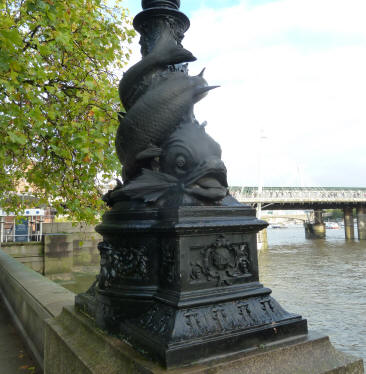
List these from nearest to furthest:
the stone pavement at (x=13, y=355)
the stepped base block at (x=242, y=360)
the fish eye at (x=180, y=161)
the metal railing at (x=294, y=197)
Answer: the stepped base block at (x=242, y=360) < the fish eye at (x=180, y=161) < the stone pavement at (x=13, y=355) < the metal railing at (x=294, y=197)

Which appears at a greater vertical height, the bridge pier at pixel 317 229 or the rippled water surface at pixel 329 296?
the bridge pier at pixel 317 229

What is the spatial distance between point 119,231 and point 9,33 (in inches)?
124

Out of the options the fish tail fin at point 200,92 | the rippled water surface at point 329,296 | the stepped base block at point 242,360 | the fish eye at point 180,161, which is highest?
the fish tail fin at point 200,92

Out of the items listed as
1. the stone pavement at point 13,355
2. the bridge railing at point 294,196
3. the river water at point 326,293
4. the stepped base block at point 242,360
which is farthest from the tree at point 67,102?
the bridge railing at point 294,196

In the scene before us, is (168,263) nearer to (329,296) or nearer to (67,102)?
(67,102)

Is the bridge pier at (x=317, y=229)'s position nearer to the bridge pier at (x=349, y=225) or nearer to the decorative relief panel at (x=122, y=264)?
the bridge pier at (x=349, y=225)

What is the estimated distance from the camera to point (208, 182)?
7.72 ft

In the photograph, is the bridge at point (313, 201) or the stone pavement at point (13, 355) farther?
the bridge at point (313, 201)

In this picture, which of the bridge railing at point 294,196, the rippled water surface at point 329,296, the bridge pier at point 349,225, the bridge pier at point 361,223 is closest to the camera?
the rippled water surface at point 329,296

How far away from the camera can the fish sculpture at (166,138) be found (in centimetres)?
236

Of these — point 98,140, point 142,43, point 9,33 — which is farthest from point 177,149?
point 98,140

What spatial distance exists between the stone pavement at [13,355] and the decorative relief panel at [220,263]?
3.19 meters

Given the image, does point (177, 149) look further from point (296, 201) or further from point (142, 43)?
point (296, 201)

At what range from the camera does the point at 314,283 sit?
16.6 meters
